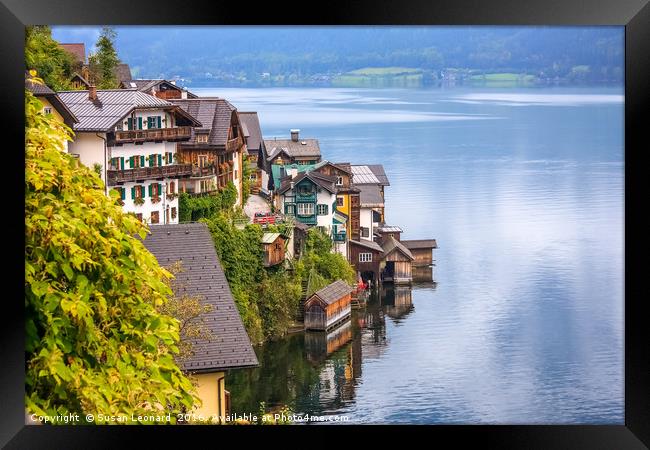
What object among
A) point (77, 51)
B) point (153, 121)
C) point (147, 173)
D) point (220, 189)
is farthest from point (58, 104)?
point (77, 51)

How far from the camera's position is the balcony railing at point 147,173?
11148 millimetres

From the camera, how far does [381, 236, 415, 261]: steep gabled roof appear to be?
18031 millimetres

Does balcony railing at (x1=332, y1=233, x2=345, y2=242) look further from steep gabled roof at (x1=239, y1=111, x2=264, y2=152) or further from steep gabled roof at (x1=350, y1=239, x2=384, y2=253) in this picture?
steep gabled roof at (x1=239, y1=111, x2=264, y2=152)

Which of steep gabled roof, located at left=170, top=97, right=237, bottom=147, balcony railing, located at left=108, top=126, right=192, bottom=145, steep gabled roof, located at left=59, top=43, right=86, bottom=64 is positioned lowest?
balcony railing, located at left=108, top=126, right=192, bottom=145

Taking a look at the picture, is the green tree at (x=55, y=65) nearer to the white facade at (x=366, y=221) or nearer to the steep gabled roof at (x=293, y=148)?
the steep gabled roof at (x=293, y=148)

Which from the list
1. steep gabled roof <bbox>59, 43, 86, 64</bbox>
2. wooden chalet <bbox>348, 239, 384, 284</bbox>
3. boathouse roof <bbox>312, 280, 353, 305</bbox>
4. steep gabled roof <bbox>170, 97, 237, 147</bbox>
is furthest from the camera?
wooden chalet <bbox>348, 239, 384, 284</bbox>

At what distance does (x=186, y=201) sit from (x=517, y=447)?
10.4m

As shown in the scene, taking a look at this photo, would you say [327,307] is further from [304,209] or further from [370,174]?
[370,174]

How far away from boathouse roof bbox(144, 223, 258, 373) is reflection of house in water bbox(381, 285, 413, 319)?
7.86 m

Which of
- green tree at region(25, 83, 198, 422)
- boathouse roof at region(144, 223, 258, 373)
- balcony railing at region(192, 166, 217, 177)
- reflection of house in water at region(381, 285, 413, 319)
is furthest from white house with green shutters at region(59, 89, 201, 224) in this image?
green tree at region(25, 83, 198, 422)

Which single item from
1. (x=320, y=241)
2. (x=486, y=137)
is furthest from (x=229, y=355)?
(x=320, y=241)

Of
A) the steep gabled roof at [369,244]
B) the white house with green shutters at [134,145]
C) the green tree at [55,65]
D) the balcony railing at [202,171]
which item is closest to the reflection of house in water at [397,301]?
the steep gabled roof at [369,244]

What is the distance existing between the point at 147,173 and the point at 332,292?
21.7 ft

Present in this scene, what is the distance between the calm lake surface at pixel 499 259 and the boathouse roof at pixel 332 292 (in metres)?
3.49
